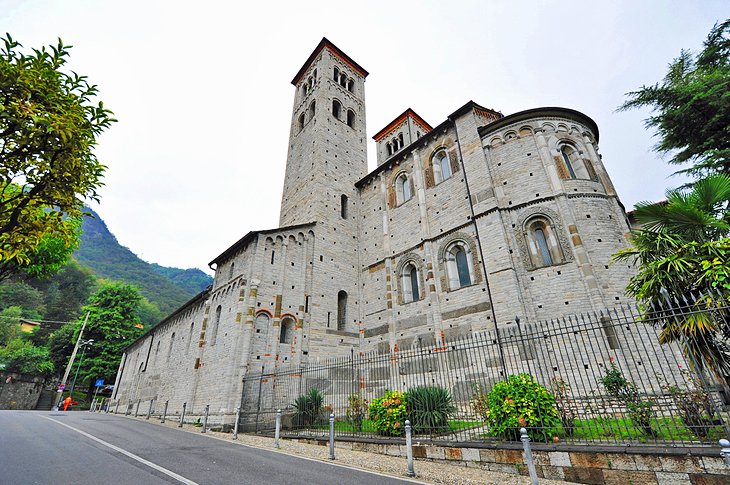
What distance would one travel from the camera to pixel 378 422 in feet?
28.9

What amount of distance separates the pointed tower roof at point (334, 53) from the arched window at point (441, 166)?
17.9 m

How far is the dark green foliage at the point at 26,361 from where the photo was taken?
31.0 metres

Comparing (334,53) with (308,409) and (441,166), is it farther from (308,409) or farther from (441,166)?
(308,409)

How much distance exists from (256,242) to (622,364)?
15.9 m

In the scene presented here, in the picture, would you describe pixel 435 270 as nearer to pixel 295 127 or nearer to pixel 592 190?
pixel 592 190

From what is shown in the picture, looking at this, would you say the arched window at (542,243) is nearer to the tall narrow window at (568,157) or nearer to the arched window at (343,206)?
the tall narrow window at (568,157)

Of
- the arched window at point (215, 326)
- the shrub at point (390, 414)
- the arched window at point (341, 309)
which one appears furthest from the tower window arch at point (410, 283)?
the arched window at point (215, 326)

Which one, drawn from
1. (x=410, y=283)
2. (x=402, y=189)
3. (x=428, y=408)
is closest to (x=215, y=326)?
(x=410, y=283)

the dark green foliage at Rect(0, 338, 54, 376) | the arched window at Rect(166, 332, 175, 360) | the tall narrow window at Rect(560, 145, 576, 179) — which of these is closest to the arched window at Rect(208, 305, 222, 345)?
the arched window at Rect(166, 332, 175, 360)

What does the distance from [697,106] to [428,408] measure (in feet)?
47.9

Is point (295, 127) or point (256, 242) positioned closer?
point (256, 242)

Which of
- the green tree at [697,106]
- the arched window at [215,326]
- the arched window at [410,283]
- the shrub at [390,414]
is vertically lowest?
the shrub at [390,414]

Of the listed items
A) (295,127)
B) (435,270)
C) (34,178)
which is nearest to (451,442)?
(34,178)

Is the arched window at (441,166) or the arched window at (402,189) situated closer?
the arched window at (441,166)
